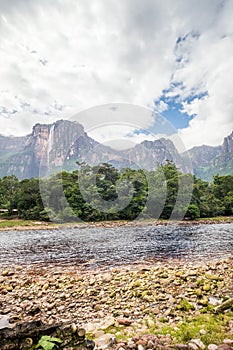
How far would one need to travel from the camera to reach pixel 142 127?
2583 centimetres

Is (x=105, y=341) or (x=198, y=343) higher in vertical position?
(x=198, y=343)

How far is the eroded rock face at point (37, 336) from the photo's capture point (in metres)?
3.18

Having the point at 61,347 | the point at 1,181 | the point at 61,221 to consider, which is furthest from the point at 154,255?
the point at 1,181

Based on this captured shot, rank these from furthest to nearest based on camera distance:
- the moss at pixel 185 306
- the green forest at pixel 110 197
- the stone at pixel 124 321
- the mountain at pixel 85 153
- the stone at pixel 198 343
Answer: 1. the green forest at pixel 110 197
2. the mountain at pixel 85 153
3. the moss at pixel 185 306
4. the stone at pixel 124 321
5. the stone at pixel 198 343

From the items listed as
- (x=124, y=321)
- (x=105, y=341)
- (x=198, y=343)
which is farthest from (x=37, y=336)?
(x=198, y=343)

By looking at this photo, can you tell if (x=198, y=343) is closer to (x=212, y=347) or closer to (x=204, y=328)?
(x=212, y=347)

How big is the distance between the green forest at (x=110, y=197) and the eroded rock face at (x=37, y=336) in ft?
112

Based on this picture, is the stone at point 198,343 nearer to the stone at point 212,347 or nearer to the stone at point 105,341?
the stone at point 212,347

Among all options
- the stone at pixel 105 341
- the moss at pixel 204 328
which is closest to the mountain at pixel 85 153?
the moss at pixel 204 328

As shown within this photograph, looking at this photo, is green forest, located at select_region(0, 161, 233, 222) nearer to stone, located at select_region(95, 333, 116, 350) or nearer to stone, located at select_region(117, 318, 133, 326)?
stone, located at select_region(117, 318, 133, 326)

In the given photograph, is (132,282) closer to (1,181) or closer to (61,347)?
(61,347)

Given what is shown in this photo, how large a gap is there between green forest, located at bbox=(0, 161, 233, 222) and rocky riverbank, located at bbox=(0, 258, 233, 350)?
30.0 metres

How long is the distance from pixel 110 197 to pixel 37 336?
38.2 metres

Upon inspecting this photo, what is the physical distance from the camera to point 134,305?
5504 mm
